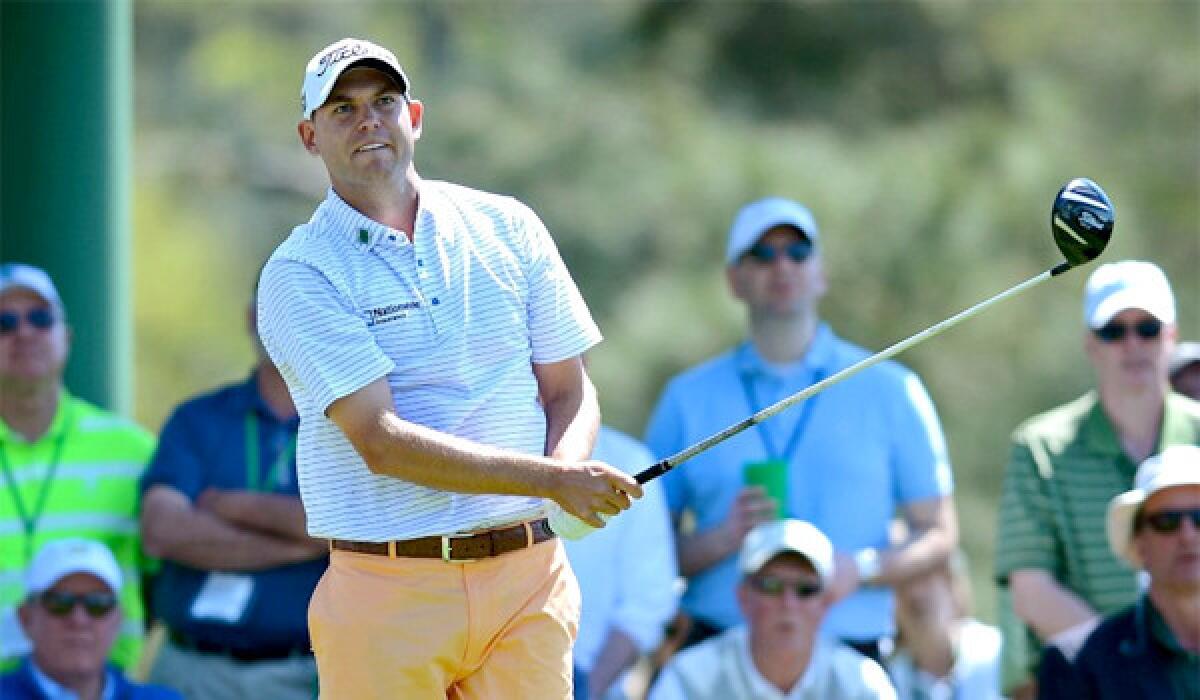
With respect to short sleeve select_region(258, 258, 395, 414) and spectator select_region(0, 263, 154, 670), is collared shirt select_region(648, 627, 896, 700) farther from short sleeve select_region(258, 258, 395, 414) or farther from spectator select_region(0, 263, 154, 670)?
short sleeve select_region(258, 258, 395, 414)

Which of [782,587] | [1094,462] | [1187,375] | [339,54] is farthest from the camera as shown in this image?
A: [1187,375]

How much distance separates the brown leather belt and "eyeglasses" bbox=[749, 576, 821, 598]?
2.53 metres

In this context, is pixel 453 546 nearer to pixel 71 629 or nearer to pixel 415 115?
pixel 415 115

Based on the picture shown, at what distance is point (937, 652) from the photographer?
29.8 ft

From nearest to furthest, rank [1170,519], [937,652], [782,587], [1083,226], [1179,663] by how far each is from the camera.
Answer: [1083,226]
[1179,663]
[1170,519]
[782,587]
[937,652]

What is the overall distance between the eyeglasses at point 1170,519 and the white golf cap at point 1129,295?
0.79m

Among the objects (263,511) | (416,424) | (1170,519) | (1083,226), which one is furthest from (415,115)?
(1170,519)

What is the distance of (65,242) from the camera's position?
975 centimetres

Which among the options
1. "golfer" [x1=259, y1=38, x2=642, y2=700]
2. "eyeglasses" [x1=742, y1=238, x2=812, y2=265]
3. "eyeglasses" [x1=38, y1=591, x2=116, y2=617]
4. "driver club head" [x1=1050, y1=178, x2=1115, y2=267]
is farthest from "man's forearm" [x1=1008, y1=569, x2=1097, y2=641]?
"eyeglasses" [x1=38, y1=591, x2=116, y2=617]

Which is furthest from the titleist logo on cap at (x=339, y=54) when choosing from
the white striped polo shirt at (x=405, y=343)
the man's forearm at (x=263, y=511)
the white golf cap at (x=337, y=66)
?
the man's forearm at (x=263, y=511)

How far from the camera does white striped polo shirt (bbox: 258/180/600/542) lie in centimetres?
549

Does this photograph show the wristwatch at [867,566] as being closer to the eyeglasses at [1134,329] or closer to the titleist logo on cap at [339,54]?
the eyeglasses at [1134,329]

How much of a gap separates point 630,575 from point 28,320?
2173mm

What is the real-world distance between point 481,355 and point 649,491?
9.30 ft
